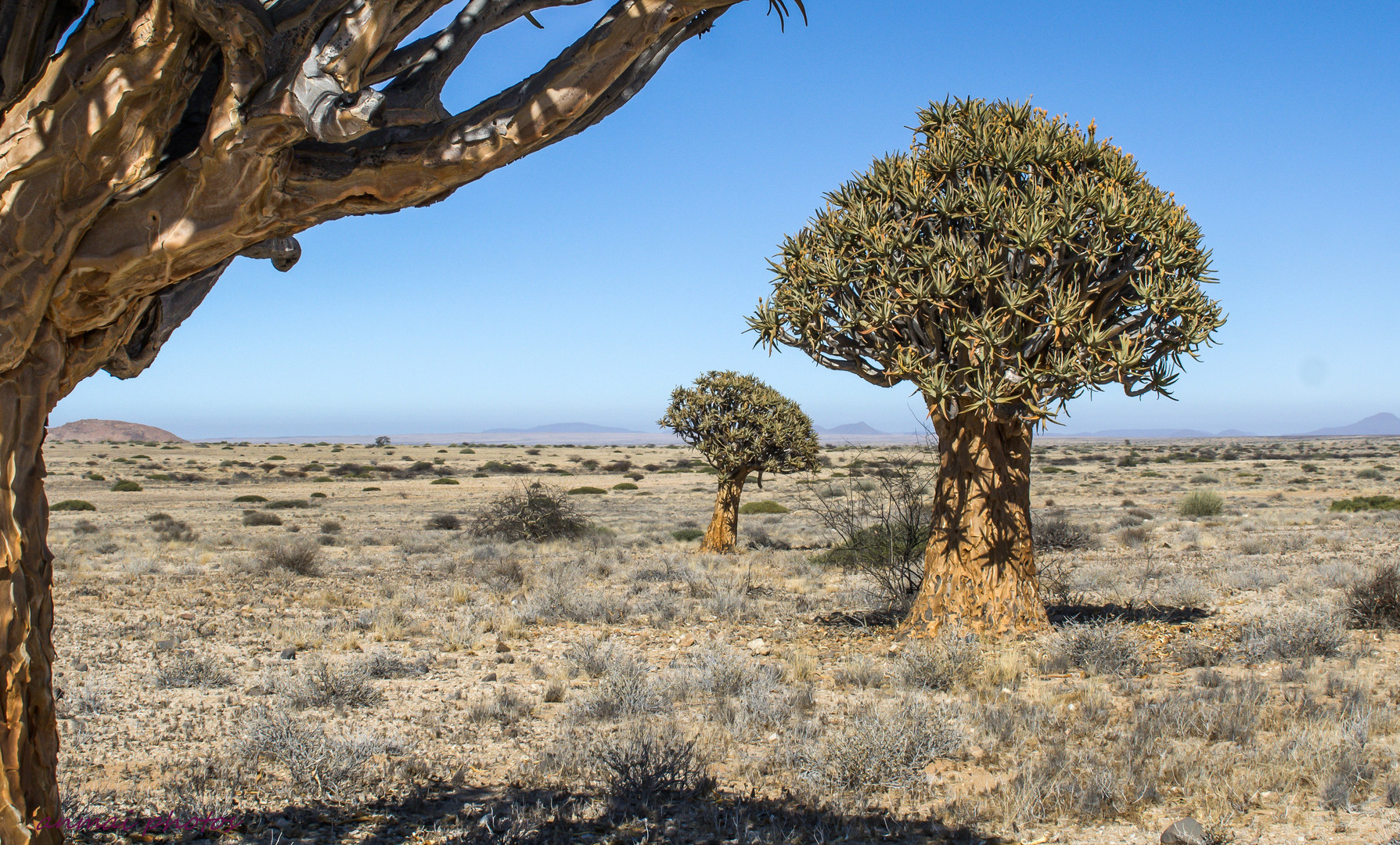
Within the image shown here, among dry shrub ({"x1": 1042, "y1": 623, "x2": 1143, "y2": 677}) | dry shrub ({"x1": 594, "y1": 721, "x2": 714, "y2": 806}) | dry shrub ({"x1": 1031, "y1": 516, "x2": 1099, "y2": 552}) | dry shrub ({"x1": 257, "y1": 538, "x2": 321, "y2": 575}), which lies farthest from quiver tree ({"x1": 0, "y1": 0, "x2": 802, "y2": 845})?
dry shrub ({"x1": 1031, "y1": 516, "x2": 1099, "y2": 552})

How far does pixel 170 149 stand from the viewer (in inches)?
119

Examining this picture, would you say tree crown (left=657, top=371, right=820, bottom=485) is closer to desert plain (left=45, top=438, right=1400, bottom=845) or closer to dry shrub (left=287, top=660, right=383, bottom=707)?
desert plain (left=45, top=438, right=1400, bottom=845)

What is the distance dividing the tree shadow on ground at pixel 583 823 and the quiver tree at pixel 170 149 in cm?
191

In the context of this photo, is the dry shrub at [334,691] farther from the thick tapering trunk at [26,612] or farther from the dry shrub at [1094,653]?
the dry shrub at [1094,653]

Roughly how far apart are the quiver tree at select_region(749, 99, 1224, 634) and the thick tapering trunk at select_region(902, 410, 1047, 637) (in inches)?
0.7

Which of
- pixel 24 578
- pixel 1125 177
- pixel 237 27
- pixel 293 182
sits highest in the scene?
pixel 1125 177

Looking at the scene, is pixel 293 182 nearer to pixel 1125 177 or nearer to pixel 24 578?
pixel 24 578

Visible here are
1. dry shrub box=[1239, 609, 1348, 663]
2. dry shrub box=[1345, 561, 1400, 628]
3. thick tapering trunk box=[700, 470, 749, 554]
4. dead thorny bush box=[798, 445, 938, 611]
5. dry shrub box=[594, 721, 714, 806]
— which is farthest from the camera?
thick tapering trunk box=[700, 470, 749, 554]

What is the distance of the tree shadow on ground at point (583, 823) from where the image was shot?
4547 millimetres

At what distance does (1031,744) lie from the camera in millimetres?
5980

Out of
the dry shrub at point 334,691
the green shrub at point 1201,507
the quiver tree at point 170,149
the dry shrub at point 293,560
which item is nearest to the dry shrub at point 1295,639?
the dry shrub at point 334,691

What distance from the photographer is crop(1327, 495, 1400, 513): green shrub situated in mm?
25938

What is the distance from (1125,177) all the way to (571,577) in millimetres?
10339

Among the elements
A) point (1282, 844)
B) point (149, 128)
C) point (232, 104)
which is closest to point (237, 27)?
point (232, 104)
